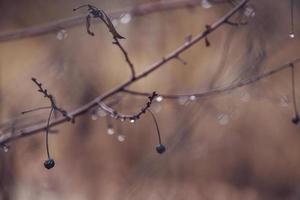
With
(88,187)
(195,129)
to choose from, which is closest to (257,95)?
(195,129)

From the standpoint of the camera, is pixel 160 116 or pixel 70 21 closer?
pixel 70 21

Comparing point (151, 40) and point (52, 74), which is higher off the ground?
point (151, 40)

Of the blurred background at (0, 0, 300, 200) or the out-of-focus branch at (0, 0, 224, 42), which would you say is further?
the blurred background at (0, 0, 300, 200)

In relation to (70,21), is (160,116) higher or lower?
higher

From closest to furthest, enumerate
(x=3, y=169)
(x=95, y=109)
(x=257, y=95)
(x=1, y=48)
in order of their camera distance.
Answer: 1. (x=95, y=109)
2. (x=3, y=169)
3. (x=257, y=95)
4. (x=1, y=48)

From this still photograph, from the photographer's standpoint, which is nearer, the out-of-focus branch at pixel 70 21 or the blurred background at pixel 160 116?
the out-of-focus branch at pixel 70 21

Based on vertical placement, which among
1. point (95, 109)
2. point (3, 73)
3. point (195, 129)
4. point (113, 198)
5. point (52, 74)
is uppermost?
point (3, 73)

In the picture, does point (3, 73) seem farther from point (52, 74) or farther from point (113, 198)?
point (113, 198)

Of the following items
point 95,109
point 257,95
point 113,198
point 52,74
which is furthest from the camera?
point 113,198
